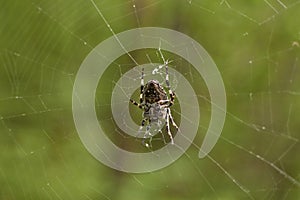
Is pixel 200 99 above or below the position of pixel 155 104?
above

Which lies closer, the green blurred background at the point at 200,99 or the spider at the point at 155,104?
the spider at the point at 155,104

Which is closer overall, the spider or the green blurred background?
the spider

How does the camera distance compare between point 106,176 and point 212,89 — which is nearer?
point 212,89

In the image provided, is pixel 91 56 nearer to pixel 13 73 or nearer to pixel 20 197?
pixel 13 73

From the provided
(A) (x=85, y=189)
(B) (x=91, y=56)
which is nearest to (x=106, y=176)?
(A) (x=85, y=189)
